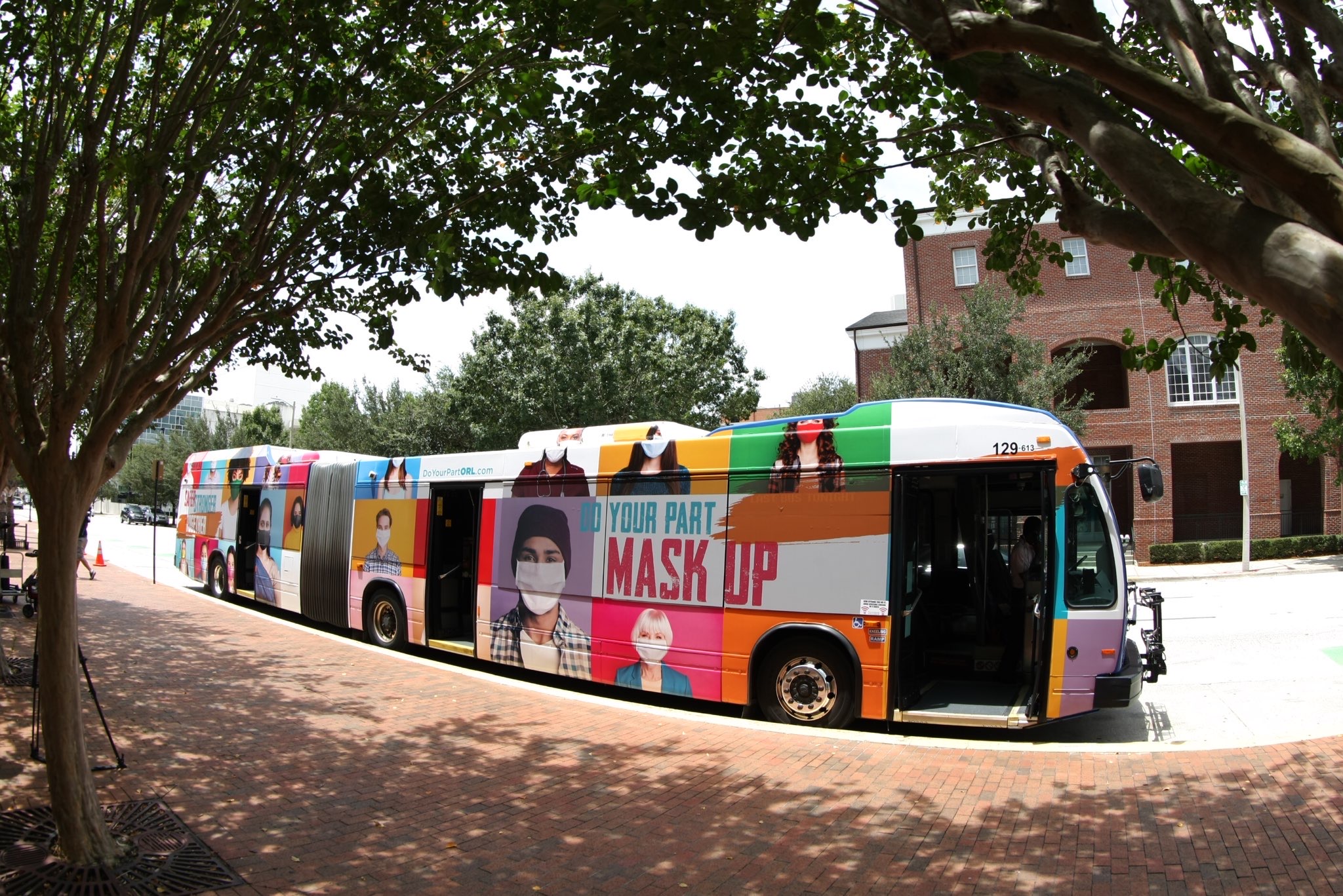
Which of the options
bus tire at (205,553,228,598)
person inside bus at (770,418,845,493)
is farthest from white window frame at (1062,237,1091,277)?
bus tire at (205,553,228,598)

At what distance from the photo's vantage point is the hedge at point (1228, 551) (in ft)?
97.1

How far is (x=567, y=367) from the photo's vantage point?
90.8ft

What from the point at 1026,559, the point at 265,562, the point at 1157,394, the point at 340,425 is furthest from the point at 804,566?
the point at 340,425

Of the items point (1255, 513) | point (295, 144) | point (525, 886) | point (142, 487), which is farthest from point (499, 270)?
point (142, 487)

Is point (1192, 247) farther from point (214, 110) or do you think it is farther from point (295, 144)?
point (214, 110)

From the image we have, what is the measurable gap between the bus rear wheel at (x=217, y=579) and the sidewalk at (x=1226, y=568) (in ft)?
71.2

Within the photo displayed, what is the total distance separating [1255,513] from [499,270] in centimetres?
3358

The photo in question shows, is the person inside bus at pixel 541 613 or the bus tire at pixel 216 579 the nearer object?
the person inside bus at pixel 541 613

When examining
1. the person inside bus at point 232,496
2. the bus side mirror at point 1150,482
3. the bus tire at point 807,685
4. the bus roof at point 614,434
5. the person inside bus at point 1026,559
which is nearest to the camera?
the bus side mirror at point 1150,482

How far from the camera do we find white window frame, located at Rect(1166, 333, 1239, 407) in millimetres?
31953

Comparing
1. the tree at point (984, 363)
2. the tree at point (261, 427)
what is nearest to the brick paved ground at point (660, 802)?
the tree at point (984, 363)

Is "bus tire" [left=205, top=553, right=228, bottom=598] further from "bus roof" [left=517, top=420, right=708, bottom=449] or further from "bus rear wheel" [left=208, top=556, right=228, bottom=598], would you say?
"bus roof" [left=517, top=420, right=708, bottom=449]

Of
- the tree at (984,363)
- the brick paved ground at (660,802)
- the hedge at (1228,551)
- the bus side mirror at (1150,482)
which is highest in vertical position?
the tree at (984,363)

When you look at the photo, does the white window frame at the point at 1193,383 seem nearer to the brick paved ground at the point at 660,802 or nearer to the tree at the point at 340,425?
the brick paved ground at the point at 660,802
